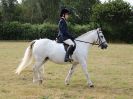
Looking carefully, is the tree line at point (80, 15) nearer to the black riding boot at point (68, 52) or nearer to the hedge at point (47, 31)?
the hedge at point (47, 31)

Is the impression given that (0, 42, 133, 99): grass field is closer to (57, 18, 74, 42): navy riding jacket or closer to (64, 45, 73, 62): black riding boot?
(64, 45, 73, 62): black riding boot

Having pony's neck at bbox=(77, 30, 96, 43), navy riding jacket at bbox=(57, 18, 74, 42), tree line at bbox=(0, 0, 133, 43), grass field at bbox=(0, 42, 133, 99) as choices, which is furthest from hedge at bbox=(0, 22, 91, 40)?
navy riding jacket at bbox=(57, 18, 74, 42)

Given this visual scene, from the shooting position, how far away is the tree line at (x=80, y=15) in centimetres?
5769

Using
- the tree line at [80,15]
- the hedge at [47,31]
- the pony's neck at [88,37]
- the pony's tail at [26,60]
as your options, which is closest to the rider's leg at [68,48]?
the pony's neck at [88,37]

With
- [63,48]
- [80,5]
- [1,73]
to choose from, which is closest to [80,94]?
[63,48]

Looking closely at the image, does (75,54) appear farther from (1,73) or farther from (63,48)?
(1,73)

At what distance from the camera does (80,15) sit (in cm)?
8675

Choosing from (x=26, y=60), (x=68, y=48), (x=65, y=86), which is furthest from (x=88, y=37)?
(x=26, y=60)

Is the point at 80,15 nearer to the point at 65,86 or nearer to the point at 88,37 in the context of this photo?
the point at 88,37

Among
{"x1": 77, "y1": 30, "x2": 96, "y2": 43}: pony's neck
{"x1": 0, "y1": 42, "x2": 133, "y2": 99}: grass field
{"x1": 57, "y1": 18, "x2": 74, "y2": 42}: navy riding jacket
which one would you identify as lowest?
{"x1": 0, "y1": 42, "x2": 133, "y2": 99}: grass field

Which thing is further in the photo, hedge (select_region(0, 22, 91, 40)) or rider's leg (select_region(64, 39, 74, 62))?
hedge (select_region(0, 22, 91, 40))

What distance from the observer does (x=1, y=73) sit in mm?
17906

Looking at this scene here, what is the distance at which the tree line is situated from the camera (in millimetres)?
57688

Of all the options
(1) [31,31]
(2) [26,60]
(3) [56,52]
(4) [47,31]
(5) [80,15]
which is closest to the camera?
(3) [56,52]
